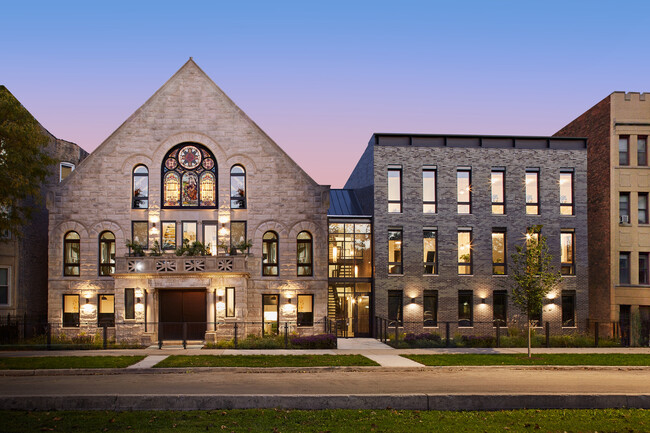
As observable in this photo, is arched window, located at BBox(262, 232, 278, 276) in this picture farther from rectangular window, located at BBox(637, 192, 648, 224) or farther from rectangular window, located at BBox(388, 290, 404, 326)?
rectangular window, located at BBox(637, 192, 648, 224)

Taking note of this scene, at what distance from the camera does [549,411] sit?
45.3ft

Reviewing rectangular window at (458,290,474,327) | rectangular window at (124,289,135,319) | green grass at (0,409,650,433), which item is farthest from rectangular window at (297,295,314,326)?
green grass at (0,409,650,433)

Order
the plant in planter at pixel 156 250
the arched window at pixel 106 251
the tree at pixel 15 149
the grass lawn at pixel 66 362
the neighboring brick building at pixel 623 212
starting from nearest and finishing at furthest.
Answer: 1. the grass lawn at pixel 66 362
2. the tree at pixel 15 149
3. the plant in planter at pixel 156 250
4. the neighboring brick building at pixel 623 212
5. the arched window at pixel 106 251

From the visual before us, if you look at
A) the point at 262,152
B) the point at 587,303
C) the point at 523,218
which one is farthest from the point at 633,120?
the point at 262,152

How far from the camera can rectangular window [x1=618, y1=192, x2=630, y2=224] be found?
33.7m

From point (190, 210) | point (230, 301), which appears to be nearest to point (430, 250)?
point (230, 301)

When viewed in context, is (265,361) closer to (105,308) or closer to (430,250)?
(105,308)

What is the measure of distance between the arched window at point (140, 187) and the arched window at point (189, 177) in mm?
958

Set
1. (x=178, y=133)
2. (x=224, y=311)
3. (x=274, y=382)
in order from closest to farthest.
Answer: (x=274, y=382), (x=224, y=311), (x=178, y=133)

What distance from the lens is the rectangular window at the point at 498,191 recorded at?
35125 millimetres

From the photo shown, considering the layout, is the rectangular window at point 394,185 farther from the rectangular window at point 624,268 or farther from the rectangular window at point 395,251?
the rectangular window at point 624,268

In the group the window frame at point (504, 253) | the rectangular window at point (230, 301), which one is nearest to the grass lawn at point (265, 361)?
the rectangular window at point (230, 301)

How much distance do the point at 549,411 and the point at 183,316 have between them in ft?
74.9

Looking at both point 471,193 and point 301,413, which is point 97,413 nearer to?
point 301,413
